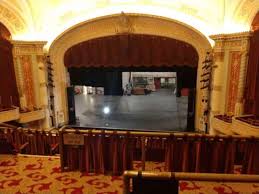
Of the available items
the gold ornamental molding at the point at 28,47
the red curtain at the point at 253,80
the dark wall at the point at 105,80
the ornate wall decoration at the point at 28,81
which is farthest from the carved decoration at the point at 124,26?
the dark wall at the point at 105,80

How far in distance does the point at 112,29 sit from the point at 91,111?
165 inches

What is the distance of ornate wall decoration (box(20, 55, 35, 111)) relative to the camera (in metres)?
6.76

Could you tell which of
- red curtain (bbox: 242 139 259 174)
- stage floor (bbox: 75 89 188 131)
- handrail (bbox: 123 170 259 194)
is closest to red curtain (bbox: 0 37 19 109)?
stage floor (bbox: 75 89 188 131)

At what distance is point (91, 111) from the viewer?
9945 mm

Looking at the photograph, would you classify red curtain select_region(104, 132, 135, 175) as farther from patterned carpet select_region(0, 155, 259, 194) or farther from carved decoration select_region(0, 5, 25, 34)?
carved decoration select_region(0, 5, 25, 34)

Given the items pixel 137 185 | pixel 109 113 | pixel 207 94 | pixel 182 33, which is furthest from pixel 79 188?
pixel 109 113

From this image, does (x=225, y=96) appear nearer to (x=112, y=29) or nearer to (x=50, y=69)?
(x=112, y=29)

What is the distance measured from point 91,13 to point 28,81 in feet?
9.34

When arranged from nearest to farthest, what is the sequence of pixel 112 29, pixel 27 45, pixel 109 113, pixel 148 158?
pixel 148 158 < pixel 27 45 < pixel 112 29 < pixel 109 113

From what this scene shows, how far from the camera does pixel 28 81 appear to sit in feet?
22.6

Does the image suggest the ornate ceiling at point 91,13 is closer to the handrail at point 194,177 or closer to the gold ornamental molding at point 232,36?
the gold ornamental molding at point 232,36

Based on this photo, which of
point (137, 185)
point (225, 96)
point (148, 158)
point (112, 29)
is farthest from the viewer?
point (112, 29)

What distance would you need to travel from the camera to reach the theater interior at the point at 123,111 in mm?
2930

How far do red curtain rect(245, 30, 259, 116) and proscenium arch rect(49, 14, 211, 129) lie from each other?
155 centimetres
